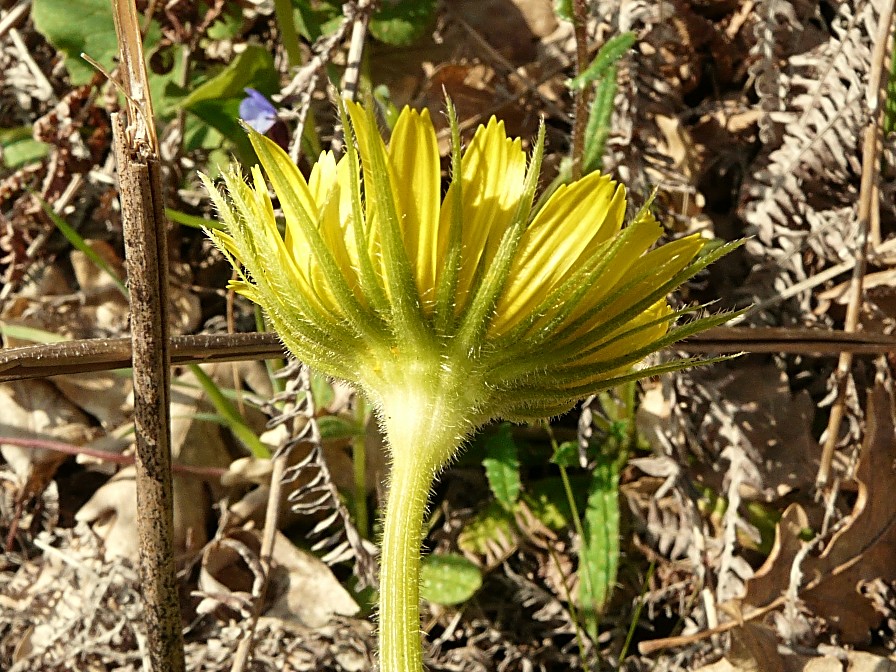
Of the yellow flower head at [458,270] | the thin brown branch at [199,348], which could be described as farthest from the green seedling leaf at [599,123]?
the yellow flower head at [458,270]

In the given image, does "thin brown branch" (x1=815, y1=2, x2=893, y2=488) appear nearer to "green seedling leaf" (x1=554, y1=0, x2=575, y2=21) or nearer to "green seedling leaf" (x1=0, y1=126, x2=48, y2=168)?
"green seedling leaf" (x1=554, y1=0, x2=575, y2=21)

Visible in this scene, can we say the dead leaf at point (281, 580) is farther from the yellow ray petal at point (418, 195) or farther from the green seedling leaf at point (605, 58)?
the green seedling leaf at point (605, 58)

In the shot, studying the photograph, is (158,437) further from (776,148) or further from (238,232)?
(776,148)

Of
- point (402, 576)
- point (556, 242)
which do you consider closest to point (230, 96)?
point (556, 242)

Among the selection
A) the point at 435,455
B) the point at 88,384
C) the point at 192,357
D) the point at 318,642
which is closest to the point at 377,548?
the point at 318,642

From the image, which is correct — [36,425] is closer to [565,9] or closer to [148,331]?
[148,331]

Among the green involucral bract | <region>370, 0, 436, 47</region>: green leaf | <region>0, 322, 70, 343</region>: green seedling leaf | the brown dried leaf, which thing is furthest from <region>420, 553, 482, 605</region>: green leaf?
<region>370, 0, 436, 47</region>: green leaf
